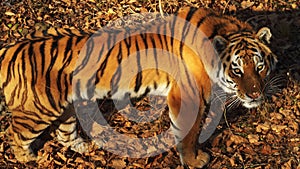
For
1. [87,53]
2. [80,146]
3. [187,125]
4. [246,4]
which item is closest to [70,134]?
[80,146]

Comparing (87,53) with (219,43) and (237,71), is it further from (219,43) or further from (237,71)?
(237,71)

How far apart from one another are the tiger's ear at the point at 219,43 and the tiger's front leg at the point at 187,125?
0.45m

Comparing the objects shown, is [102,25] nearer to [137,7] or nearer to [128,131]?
[137,7]

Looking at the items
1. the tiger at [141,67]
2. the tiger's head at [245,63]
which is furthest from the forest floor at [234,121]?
the tiger's head at [245,63]

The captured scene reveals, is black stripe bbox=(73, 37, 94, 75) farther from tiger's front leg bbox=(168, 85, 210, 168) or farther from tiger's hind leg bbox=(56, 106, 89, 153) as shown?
tiger's front leg bbox=(168, 85, 210, 168)

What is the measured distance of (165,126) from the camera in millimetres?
4742

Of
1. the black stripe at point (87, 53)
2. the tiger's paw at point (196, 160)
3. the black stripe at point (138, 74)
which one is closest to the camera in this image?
the black stripe at point (87, 53)

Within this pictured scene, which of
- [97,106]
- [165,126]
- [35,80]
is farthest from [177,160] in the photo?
[35,80]

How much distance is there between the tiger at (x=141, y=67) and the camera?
12.8ft

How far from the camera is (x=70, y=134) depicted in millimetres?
4543

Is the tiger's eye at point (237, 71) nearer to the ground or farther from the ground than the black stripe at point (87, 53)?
nearer to the ground

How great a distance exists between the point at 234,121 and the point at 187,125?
0.79 m

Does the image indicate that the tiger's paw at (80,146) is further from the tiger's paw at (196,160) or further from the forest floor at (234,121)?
the tiger's paw at (196,160)

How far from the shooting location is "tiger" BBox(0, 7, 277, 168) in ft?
12.8
